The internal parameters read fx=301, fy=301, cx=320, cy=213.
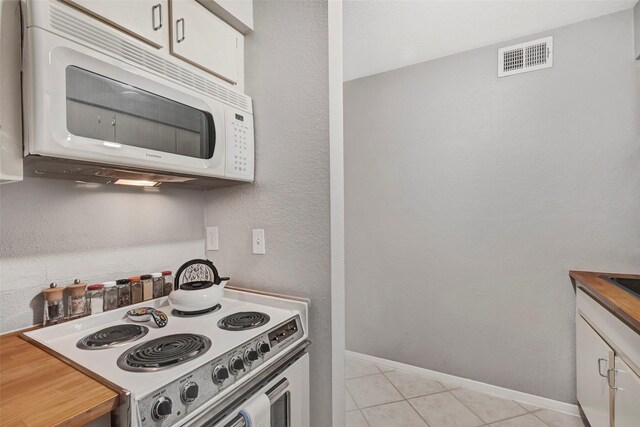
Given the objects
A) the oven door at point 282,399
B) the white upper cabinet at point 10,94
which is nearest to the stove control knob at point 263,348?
the oven door at point 282,399

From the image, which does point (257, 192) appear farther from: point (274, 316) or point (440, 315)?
point (440, 315)

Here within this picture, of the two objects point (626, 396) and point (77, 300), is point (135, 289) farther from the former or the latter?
point (626, 396)

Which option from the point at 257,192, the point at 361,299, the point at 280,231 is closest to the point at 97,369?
the point at 280,231

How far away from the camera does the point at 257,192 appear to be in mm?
1603

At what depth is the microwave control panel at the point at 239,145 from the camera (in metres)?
1.44

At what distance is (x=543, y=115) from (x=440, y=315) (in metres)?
1.61

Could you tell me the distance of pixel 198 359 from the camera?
0.92 metres

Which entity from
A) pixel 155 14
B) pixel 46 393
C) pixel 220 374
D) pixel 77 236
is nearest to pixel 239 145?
pixel 155 14

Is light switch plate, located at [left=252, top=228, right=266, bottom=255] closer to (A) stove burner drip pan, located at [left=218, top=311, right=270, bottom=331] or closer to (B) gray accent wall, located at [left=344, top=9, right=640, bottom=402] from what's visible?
(A) stove burner drip pan, located at [left=218, top=311, right=270, bottom=331]

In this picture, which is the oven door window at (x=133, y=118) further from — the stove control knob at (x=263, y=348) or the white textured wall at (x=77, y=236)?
the stove control knob at (x=263, y=348)

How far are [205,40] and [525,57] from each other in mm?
2082

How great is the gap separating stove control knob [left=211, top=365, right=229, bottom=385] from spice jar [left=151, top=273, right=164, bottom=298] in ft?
2.36

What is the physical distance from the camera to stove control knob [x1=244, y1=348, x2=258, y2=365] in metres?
1.05

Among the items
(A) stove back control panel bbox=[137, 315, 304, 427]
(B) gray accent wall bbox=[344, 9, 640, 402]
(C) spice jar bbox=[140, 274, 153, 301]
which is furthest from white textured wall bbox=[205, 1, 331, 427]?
(B) gray accent wall bbox=[344, 9, 640, 402]
